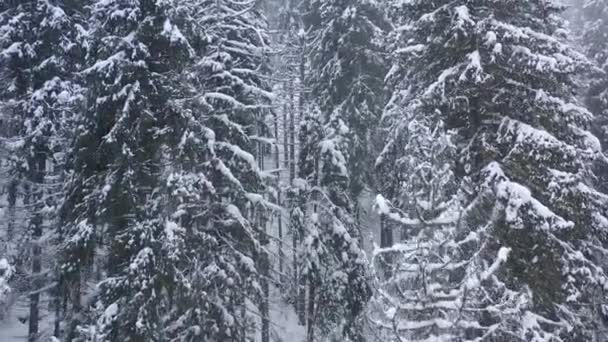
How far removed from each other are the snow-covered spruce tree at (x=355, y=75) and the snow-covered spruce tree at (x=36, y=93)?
10002mm

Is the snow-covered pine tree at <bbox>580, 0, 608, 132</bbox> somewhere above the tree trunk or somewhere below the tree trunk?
above

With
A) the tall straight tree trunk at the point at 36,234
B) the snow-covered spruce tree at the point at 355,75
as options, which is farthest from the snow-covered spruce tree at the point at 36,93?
the snow-covered spruce tree at the point at 355,75

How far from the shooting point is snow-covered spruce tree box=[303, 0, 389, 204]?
22.2 m

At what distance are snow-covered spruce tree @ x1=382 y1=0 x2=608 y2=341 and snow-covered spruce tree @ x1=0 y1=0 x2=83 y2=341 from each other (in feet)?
39.6

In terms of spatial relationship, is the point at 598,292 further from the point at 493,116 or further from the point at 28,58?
the point at 28,58

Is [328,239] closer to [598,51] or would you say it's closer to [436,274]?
[436,274]

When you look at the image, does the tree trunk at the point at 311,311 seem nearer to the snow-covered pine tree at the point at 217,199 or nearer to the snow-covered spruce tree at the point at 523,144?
the snow-covered pine tree at the point at 217,199

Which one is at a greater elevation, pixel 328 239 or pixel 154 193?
pixel 154 193

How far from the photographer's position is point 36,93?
59.3ft

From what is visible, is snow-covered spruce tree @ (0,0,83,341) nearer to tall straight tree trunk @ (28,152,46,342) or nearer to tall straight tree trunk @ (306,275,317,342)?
tall straight tree trunk @ (28,152,46,342)

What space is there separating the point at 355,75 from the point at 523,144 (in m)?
12.4

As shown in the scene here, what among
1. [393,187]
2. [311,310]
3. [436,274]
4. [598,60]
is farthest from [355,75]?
[436,274]

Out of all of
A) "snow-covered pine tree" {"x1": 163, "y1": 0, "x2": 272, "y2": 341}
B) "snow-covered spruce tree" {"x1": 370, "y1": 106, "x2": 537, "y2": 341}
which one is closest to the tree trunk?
"snow-covered pine tree" {"x1": 163, "y1": 0, "x2": 272, "y2": 341}

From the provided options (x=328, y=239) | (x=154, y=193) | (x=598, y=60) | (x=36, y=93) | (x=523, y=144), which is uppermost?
(x=598, y=60)
